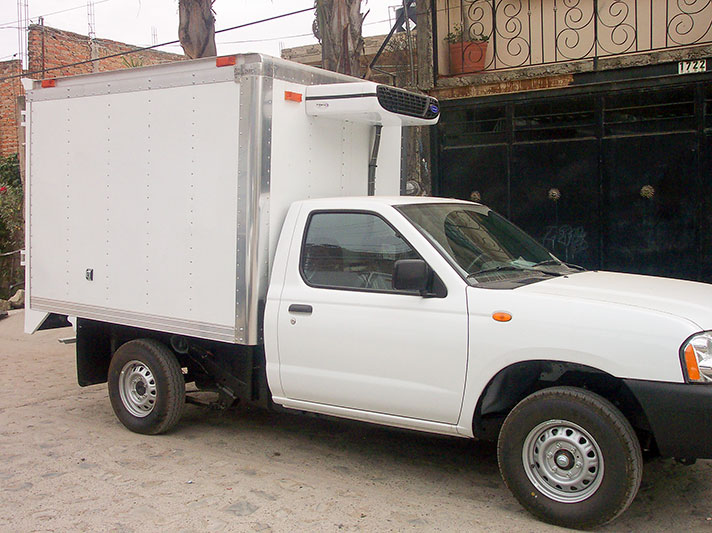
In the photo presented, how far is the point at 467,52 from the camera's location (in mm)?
10664

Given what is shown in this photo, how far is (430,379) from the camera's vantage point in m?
4.87

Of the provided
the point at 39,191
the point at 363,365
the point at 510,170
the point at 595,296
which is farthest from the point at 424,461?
the point at 510,170

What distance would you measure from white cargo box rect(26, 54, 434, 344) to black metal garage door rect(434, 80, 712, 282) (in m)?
3.63

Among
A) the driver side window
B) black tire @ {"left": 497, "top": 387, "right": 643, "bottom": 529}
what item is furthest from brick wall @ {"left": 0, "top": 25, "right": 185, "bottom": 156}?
black tire @ {"left": 497, "top": 387, "right": 643, "bottom": 529}

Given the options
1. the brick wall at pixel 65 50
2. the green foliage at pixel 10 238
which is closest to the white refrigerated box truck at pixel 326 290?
the green foliage at pixel 10 238

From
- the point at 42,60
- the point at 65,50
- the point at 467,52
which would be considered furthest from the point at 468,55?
the point at 65,50

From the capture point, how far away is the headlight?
411cm

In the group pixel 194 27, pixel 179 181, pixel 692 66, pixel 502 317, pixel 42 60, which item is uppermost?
pixel 42 60

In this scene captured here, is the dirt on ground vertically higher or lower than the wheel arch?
lower

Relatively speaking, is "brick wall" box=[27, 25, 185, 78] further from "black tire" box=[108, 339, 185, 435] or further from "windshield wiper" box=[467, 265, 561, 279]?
"windshield wiper" box=[467, 265, 561, 279]

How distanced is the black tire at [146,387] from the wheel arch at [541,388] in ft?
8.60

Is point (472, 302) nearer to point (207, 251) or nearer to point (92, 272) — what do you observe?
point (207, 251)

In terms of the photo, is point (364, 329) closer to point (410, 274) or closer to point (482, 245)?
point (410, 274)

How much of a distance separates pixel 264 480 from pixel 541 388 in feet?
6.50
